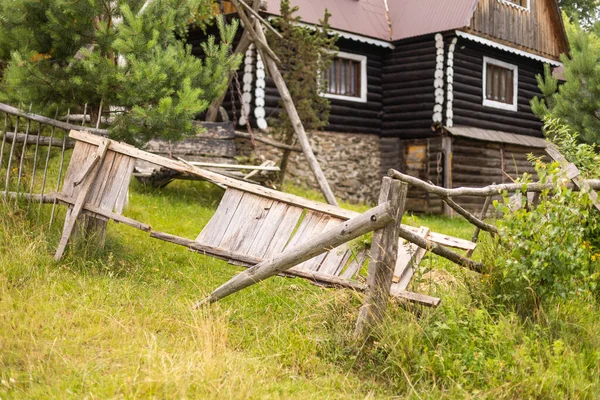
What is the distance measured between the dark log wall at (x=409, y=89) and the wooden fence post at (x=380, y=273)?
11.5 m

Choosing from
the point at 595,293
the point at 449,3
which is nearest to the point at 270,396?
the point at 595,293

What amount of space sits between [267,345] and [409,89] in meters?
12.1

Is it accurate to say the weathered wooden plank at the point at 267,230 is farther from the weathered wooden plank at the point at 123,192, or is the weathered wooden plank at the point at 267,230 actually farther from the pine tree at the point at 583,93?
the pine tree at the point at 583,93

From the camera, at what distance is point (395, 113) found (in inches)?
648

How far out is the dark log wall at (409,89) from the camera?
1588 cm

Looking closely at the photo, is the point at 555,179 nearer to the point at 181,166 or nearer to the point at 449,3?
the point at 181,166

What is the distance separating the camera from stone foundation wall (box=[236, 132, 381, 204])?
14797 millimetres

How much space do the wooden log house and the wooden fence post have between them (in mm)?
10657

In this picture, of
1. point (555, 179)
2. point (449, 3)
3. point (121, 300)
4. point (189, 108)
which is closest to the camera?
point (555, 179)

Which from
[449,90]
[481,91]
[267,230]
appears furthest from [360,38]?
[267,230]

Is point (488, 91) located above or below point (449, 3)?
below

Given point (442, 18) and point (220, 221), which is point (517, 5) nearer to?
point (442, 18)

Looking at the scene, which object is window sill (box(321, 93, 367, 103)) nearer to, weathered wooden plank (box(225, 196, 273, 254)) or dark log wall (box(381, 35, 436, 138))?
dark log wall (box(381, 35, 436, 138))

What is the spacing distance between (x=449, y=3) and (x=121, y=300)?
40.4 feet
